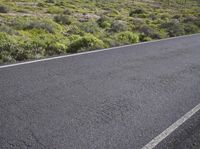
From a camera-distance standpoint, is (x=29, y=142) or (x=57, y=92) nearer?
(x=29, y=142)

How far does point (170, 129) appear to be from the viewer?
510cm

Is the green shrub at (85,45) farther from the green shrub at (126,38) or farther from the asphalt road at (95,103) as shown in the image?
the green shrub at (126,38)

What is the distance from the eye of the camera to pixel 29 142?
4227 mm

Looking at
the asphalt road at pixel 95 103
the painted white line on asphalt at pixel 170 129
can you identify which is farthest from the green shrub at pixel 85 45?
the painted white line on asphalt at pixel 170 129

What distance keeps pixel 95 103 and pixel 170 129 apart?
1.50 metres

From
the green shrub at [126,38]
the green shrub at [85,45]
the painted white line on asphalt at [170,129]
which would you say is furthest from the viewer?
the green shrub at [126,38]

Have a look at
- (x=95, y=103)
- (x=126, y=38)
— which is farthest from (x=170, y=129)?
(x=126, y=38)

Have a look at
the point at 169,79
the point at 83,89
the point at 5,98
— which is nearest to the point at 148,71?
the point at 169,79

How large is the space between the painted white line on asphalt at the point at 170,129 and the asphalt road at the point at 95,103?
0.07 m

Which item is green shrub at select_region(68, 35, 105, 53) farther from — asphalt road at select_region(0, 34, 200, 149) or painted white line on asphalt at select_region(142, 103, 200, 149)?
painted white line on asphalt at select_region(142, 103, 200, 149)

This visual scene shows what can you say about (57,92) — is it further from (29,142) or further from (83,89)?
(29,142)

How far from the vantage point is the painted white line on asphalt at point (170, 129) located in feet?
14.8

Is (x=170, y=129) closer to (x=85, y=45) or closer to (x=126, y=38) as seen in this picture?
(x=85, y=45)

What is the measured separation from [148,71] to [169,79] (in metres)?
0.83
